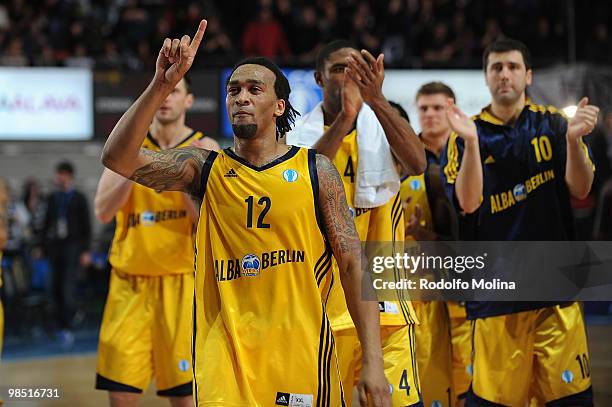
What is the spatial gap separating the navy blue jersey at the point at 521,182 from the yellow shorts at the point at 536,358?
151mm

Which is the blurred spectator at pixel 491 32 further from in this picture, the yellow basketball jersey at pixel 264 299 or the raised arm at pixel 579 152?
the yellow basketball jersey at pixel 264 299

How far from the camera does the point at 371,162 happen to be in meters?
5.24

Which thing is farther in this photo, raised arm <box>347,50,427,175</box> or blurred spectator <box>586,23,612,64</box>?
blurred spectator <box>586,23,612,64</box>

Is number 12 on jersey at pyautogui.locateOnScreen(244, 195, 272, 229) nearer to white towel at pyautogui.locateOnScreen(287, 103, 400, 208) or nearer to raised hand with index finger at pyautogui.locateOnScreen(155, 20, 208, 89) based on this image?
raised hand with index finger at pyautogui.locateOnScreen(155, 20, 208, 89)

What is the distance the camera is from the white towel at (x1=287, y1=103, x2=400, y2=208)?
520 cm

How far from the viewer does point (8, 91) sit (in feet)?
44.3

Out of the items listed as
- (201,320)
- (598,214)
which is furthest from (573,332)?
(598,214)

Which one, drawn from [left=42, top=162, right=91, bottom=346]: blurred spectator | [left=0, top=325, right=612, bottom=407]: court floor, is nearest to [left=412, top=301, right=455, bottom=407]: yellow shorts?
[left=0, top=325, right=612, bottom=407]: court floor

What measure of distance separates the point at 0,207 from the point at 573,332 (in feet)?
11.4

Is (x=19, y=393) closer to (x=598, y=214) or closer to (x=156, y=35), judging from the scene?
(x=598, y=214)

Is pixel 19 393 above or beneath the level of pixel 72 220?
beneath

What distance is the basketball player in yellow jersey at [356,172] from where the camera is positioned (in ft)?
16.1

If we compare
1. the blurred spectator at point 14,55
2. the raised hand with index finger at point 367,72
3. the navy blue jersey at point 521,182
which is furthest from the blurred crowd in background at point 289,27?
the raised hand with index finger at point 367,72

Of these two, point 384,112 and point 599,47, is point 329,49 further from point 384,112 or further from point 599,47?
point 599,47
